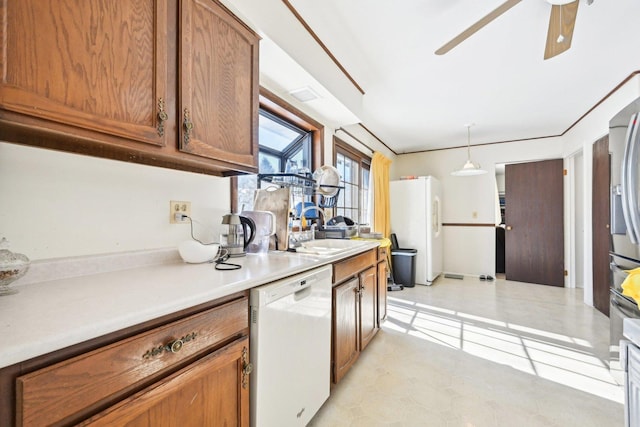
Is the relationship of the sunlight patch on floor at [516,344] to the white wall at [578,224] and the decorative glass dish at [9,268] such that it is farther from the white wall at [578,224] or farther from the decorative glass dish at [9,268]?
the decorative glass dish at [9,268]

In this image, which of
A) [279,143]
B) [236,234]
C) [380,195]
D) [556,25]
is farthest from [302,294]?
[380,195]

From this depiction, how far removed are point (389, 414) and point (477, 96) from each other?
3.03 meters

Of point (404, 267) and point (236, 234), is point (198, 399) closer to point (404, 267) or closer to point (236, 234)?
point (236, 234)

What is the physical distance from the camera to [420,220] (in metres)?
4.32

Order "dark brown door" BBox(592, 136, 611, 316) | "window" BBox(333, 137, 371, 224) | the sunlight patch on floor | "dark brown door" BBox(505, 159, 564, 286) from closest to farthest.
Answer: the sunlight patch on floor → "dark brown door" BBox(592, 136, 611, 316) → "window" BBox(333, 137, 371, 224) → "dark brown door" BBox(505, 159, 564, 286)

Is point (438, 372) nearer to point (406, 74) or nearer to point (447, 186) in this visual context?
point (406, 74)

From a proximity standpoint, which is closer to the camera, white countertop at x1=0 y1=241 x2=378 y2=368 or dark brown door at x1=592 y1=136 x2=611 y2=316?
white countertop at x1=0 y1=241 x2=378 y2=368

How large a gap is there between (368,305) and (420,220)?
2.51m

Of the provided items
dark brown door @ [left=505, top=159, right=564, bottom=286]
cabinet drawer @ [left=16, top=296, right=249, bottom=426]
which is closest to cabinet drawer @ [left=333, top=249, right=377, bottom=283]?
cabinet drawer @ [left=16, top=296, right=249, bottom=426]

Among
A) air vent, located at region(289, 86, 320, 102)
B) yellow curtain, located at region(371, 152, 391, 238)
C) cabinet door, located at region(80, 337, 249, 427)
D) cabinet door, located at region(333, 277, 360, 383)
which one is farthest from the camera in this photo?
yellow curtain, located at region(371, 152, 391, 238)

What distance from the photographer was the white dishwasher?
3.44ft

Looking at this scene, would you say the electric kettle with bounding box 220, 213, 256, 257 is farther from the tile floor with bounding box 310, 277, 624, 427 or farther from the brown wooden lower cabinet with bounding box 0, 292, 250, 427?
the tile floor with bounding box 310, 277, 624, 427

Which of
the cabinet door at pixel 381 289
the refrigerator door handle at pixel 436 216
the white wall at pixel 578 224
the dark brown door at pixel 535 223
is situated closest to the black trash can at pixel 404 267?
the refrigerator door handle at pixel 436 216

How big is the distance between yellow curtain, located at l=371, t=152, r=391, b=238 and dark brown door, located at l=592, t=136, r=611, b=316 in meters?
2.40
